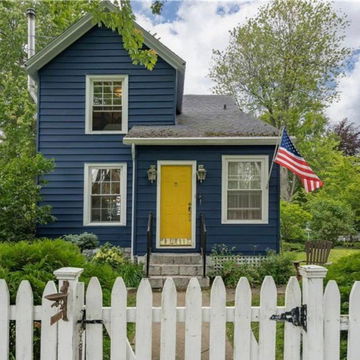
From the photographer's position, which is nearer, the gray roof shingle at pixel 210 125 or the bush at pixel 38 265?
the bush at pixel 38 265

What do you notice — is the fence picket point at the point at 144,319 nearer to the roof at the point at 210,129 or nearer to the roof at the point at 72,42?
the roof at the point at 210,129

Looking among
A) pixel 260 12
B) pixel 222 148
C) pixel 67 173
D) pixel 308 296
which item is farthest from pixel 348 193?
pixel 308 296

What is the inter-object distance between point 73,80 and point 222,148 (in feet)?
14.7

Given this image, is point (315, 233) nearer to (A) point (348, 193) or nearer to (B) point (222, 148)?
(A) point (348, 193)

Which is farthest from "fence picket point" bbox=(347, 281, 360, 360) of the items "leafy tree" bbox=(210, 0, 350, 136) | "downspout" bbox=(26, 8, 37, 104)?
"leafy tree" bbox=(210, 0, 350, 136)

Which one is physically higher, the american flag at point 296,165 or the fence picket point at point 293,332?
the american flag at point 296,165

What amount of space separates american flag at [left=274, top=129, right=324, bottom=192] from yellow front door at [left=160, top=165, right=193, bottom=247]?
2286 millimetres

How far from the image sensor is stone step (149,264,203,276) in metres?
6.68

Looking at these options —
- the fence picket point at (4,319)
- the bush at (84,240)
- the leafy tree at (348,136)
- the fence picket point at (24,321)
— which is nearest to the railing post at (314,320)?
the fence picket point at (24,321)

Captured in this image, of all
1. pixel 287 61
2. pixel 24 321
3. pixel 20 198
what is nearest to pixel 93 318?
pixel 24 321

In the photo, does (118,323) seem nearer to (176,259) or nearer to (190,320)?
(190,320)

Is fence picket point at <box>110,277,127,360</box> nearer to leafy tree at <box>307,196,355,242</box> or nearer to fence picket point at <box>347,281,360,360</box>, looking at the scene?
fence picket point at <box>347,281,360,360</box>

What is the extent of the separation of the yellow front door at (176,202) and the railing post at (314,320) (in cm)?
582

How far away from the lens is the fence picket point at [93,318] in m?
1.83
